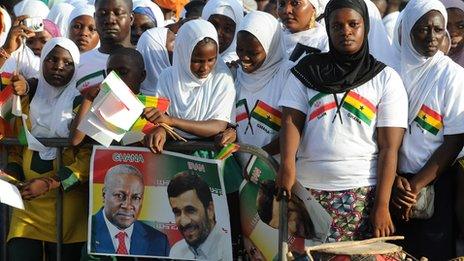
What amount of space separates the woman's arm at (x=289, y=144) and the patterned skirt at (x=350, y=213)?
10.6 inches

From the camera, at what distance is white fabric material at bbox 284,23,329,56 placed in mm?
7348

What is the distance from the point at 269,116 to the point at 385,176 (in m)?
0.90

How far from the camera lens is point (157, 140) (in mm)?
6555

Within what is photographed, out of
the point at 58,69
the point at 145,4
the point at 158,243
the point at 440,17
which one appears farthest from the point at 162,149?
the point at 145,4

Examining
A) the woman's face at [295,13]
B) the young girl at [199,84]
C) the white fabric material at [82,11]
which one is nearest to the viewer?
the young girl at [199,84]

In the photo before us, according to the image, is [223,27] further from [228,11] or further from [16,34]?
[16,34]

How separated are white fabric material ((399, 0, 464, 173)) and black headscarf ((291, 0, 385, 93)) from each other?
0.96ft

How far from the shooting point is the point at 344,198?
623 centimetres

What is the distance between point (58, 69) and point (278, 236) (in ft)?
6.65

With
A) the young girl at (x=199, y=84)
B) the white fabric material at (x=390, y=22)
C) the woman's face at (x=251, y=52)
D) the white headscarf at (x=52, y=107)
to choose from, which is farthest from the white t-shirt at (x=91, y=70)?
the white fabric material at (x=390, y=22)

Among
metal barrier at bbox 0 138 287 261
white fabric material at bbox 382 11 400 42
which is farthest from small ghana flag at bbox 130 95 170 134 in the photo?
white fabric material at bbox 382 11 400 42

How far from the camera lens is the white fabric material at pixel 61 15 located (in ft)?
31.6

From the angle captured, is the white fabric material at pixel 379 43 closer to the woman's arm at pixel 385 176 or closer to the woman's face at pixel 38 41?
the woman's arm at pixel 385 176

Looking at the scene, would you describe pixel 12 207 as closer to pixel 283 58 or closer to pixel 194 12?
pixel 283 58
